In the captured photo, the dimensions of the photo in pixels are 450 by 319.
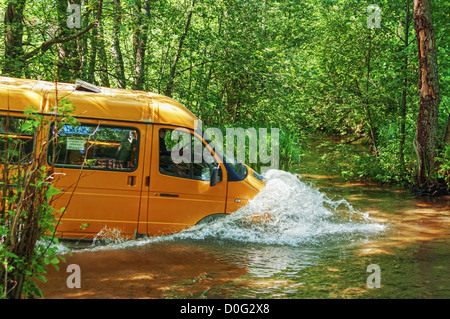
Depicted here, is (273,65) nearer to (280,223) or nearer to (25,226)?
(280,223)

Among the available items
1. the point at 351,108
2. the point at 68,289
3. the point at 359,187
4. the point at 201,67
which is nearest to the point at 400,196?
the point at 359,187

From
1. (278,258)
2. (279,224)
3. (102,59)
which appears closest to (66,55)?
(102,59)

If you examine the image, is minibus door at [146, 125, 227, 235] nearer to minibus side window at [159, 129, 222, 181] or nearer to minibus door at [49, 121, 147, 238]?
minibus side window at [159, 129, 222, 181]

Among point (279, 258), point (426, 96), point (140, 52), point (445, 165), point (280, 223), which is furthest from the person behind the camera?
point (140, 52)

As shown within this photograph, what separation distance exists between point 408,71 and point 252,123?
462 centimetres

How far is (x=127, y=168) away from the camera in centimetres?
818

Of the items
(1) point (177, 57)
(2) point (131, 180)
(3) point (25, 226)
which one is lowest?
(3) point (25, 226)

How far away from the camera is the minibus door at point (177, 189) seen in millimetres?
8258

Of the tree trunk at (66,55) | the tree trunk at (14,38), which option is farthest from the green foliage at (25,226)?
the tree trunk at (66,55)

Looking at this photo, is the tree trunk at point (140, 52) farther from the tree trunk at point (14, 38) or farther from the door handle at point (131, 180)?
the door handle at point (131, 180)

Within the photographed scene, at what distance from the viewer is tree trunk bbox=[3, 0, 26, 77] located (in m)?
11.5

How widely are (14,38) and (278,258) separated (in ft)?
26.7

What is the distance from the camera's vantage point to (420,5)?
1334cm
